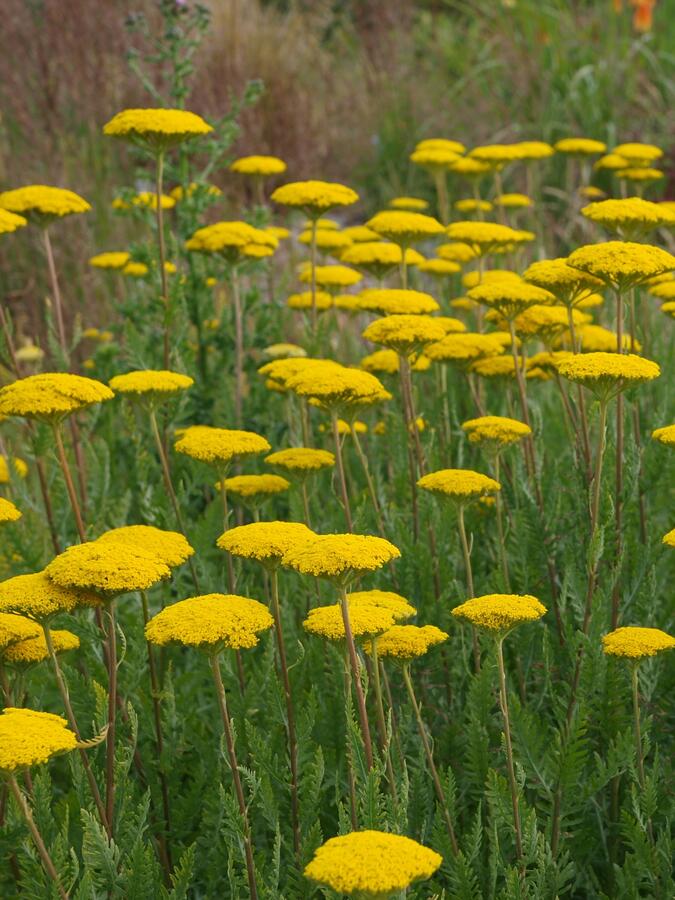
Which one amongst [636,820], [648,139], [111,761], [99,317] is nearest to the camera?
[111,761]

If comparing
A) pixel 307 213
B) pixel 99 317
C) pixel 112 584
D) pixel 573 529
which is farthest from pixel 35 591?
pixel 99 317

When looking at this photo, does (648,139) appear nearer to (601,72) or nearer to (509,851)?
(601,72)

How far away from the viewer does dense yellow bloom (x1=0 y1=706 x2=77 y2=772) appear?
1.65 m

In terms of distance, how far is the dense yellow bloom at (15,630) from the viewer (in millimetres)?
2094

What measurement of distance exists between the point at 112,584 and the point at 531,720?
0.91m

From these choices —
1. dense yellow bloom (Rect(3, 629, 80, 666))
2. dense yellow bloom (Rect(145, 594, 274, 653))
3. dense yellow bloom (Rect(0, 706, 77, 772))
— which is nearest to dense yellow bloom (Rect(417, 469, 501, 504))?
dense yellow bloom (Rect(145, 594, 274, 653))

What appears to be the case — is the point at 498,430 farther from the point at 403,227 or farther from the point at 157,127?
the point at 157,127

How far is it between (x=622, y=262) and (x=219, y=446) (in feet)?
2.95

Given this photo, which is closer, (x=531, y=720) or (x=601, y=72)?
(x=531, y=720)

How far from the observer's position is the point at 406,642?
7.15 feet

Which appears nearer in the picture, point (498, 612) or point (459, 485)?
point (498, 612)

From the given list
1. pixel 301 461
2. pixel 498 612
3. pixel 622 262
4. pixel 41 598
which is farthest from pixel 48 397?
pixel 622 262

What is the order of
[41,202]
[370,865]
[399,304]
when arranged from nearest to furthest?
1. [370,865]
2. [399,304]
3. [41,202]

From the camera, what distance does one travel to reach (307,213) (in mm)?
3551
